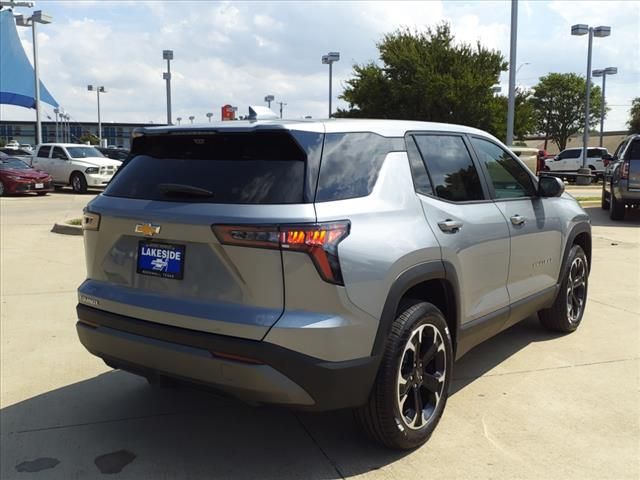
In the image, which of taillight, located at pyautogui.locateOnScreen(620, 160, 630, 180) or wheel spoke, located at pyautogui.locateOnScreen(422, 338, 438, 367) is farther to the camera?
taillight, located at pyautogui.locateOnScreen(620, 160, 630, 180)

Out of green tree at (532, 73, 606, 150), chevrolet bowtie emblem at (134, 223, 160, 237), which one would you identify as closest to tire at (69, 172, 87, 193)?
chevrolet bowtie emblem at (134, 223, 160, 237)

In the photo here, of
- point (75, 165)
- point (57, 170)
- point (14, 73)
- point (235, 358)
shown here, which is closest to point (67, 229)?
point (235, 358)

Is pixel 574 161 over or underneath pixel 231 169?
over

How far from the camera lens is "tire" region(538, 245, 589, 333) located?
5.35m

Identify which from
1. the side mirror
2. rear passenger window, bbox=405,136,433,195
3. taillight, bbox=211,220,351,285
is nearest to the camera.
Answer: taillight, bbox=211,220,351,285

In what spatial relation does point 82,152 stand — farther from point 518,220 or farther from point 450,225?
point 450,225

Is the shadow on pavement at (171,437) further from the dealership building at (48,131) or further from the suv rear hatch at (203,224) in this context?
the dealership building at (48,131)

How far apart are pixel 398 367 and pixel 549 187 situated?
2.40 metres

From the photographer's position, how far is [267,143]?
308 cm

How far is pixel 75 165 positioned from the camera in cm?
2286

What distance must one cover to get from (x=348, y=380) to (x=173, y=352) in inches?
33.1

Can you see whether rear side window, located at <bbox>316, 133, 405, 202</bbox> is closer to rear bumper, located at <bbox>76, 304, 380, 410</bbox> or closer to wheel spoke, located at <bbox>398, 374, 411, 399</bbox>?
rear bumper, located at <bbox>76, 304, 380, 410</bbox>

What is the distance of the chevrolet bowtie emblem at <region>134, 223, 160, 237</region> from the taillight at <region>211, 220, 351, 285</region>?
40 cm

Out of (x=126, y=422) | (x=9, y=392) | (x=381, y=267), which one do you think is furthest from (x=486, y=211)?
(x=9, y=392)
